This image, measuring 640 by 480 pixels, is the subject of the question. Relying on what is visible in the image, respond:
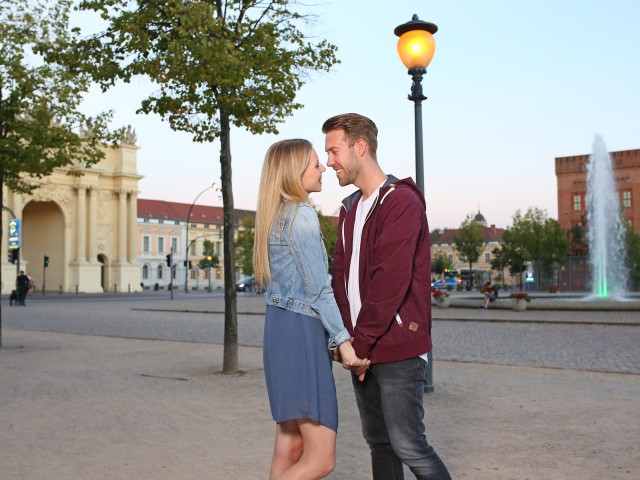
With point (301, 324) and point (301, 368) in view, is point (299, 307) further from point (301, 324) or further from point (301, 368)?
point (301, 368)

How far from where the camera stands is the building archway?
235 ft

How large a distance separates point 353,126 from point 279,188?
453mm

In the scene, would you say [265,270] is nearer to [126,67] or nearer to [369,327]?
[369,327]

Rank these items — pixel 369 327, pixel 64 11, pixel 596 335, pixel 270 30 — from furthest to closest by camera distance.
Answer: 1. pixel 596 335
2. pixel 64 11
3. pixel 270 30
4. pixel 369 327

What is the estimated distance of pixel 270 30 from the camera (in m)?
10.9

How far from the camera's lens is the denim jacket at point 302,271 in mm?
3092

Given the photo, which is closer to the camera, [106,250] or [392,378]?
[392,378]

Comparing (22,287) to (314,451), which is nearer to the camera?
(314,451)

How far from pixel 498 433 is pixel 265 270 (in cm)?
374

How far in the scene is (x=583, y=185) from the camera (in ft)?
241

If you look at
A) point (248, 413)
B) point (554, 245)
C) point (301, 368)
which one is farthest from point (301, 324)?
point (554, 245)

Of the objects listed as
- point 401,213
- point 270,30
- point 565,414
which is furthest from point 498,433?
point 270,30

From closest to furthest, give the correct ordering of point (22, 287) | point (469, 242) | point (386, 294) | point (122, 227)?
point (386, 294) < point (22, 287) < point (122, 227) < point (469, 242)

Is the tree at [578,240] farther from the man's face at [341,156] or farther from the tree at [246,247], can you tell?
the man's face at [341,156]
